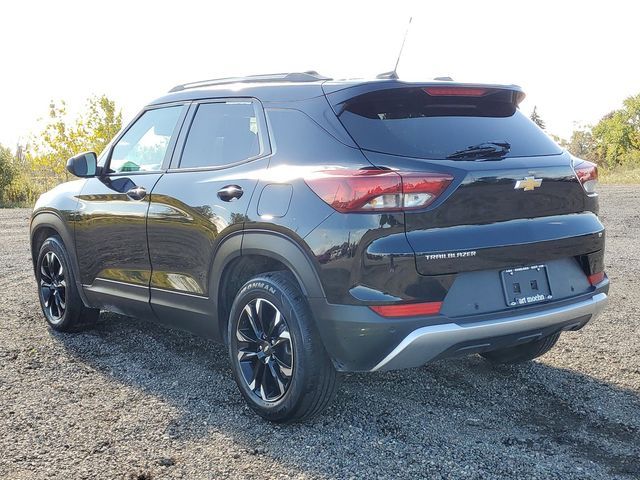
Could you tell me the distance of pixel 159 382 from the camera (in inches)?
171

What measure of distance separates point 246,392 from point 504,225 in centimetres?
164

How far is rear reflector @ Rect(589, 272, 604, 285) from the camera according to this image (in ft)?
12.1

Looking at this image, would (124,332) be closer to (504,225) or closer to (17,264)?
(504,225)

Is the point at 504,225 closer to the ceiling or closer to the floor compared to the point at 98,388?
closer to the ceiling

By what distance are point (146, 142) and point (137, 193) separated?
0.45m

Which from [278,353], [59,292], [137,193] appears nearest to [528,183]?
[278,353]

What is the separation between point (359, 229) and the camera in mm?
3086

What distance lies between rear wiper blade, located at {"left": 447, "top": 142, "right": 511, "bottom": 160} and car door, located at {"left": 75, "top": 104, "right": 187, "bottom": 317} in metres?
1.92

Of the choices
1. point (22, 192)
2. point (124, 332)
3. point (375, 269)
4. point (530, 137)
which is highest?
point (530, 137)

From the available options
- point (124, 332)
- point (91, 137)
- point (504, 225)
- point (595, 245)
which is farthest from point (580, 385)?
point (91, 137)

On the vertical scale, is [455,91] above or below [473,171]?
above

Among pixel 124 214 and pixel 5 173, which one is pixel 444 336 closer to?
pixel 124 214

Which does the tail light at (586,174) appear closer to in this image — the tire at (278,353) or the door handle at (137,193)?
the tire at (278,353)

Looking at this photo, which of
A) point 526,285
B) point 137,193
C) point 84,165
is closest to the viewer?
point 526,285
